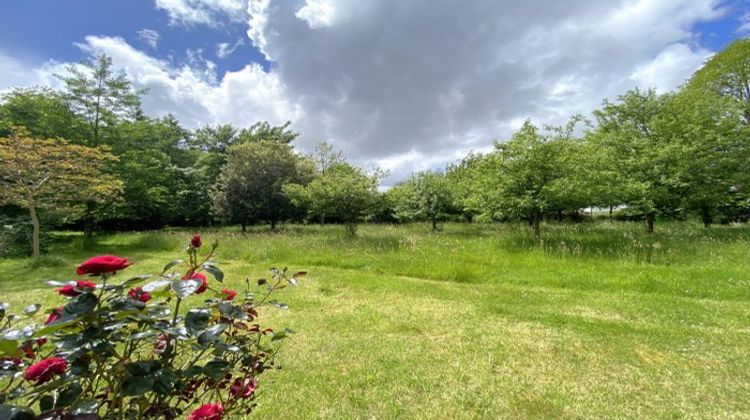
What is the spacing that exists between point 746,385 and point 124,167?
766 inches

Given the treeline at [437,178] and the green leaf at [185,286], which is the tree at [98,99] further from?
the green leaf at [185,286]

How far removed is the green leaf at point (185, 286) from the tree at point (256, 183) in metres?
16.0

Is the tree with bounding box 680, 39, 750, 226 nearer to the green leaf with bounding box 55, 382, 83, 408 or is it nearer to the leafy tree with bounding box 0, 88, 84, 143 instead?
the green leaf with bounding box 55, 382, 83, 408

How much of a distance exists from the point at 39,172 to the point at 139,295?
12.1 metres

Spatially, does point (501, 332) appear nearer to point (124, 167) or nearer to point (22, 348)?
point (22, 348)

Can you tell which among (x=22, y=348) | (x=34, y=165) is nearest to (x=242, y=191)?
(x=34, y=165)

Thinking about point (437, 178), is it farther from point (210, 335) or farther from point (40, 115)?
point (40, 115)

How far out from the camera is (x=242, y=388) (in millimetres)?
1515

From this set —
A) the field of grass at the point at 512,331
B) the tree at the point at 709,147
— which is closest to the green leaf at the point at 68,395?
the field of grass at the point at 512,331

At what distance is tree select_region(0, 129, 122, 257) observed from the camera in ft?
28.5

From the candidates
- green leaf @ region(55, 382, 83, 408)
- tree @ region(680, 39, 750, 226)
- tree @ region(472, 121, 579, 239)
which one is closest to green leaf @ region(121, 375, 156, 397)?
green leaf @ region(55, 382, 83, 408)

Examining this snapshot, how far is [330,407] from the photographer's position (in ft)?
8.55

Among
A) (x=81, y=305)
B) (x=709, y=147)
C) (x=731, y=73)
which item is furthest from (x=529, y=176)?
(x=731, y=73)

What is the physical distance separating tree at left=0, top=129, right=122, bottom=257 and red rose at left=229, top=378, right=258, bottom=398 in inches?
441
